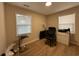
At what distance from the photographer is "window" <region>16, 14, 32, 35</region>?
118 centimetres

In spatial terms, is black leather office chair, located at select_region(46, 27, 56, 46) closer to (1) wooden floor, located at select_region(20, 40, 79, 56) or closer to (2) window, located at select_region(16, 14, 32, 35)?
(1) wooden floor, located at select_region(20, 40, 79, 56)

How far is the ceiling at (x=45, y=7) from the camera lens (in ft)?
3.55

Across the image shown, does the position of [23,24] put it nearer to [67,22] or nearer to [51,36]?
[51,36]

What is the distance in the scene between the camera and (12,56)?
3.48 ft

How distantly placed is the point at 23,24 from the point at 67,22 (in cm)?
72

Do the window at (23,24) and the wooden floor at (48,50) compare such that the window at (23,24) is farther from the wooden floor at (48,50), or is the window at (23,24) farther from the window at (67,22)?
the window at (67,22)

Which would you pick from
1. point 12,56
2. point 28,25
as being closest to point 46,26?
point 28,25

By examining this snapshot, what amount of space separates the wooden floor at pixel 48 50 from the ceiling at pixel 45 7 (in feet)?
1.71

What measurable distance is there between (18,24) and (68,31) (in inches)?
31.9

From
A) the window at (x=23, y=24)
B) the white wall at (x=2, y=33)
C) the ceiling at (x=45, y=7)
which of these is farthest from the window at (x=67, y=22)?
the white wall at (x=2, y=33)

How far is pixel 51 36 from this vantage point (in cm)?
128

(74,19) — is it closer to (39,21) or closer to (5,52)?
(39,21)

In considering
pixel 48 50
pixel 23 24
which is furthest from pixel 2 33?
pixel 48 50

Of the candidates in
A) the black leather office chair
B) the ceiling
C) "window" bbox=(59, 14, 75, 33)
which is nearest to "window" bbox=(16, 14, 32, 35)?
the ceiling
